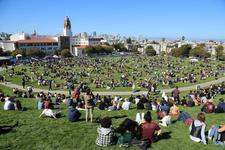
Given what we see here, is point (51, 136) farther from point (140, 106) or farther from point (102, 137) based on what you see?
point (140, 106)

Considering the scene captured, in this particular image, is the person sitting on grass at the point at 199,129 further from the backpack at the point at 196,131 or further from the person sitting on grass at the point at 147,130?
the person sitting on grass at the point at 147,130

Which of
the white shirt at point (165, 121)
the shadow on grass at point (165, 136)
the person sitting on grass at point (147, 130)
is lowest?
the shadow on grass at point (165, 136)

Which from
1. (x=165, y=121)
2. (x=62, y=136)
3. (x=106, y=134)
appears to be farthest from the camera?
(x=165, y=121)

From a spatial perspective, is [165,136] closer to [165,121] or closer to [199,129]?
[199,129]

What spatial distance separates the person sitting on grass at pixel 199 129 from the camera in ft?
27.5

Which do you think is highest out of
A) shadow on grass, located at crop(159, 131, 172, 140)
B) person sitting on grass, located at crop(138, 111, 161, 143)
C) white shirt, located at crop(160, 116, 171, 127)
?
person sitting on grass, located at crop(138, 111, 161, 143)

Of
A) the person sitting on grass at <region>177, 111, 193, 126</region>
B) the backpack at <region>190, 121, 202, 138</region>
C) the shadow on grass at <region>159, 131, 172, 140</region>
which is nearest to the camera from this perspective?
the backpack at <region>190, 121, 202, 138</region>

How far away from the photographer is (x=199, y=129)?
8.48 meters

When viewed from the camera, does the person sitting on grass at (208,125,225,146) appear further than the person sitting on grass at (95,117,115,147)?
Yes

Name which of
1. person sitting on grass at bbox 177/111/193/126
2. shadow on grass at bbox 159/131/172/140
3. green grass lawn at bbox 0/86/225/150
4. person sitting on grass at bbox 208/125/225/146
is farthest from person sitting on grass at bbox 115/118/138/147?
person sitting on grass at bbox 177/111/193/126

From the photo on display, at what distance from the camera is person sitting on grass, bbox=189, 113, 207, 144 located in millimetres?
8391

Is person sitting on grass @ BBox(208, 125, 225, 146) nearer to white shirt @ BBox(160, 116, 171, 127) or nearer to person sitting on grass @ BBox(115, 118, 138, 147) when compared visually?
white shirt @ BBox(160, 116, 171, 127)

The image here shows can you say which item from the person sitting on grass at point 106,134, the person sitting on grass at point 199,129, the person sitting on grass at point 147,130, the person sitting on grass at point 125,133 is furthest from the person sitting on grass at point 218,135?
the person sitting on grass at point 106,134

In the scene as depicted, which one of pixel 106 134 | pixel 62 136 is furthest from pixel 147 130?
pixel 62 136
